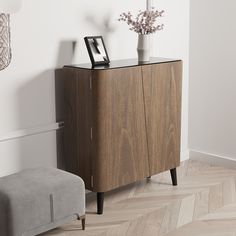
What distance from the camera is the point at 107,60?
127 inches

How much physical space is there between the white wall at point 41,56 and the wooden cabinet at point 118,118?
142 millimetres

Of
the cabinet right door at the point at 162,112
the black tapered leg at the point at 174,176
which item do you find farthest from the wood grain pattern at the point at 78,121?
the black tapered leg at the point at 174,176

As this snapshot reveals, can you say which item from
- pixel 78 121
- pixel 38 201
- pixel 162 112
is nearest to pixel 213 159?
pixel 162 112

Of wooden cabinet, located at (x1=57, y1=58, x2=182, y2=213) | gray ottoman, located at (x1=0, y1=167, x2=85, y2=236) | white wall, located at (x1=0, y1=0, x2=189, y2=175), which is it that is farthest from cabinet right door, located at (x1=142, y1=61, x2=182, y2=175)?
gray ottoman, located at (x1=0, y1=167, x2=85, y2=236)

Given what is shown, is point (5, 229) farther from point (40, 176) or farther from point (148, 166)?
point (148, 166)

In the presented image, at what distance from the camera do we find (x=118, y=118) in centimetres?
312

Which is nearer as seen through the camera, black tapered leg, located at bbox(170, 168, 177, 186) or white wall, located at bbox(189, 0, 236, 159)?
black tapered leg, located at bbox(170, 168, 177, 186)

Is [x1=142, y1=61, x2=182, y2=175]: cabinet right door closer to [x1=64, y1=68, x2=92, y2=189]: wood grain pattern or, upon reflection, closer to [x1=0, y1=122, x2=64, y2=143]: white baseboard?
[x1=64, y1=68, x2=92, y2=189]: wood grain pattern

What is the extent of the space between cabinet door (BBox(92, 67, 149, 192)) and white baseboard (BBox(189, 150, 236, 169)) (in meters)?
1.08

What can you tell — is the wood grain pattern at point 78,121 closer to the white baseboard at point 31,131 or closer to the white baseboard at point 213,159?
the white baseboard at point 31,131

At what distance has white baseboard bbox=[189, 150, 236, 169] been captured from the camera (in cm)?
411

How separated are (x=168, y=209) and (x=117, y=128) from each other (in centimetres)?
64

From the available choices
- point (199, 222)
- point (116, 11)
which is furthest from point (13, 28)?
point (199, 222)

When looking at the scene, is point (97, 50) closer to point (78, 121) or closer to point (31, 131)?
point (78, 121)
